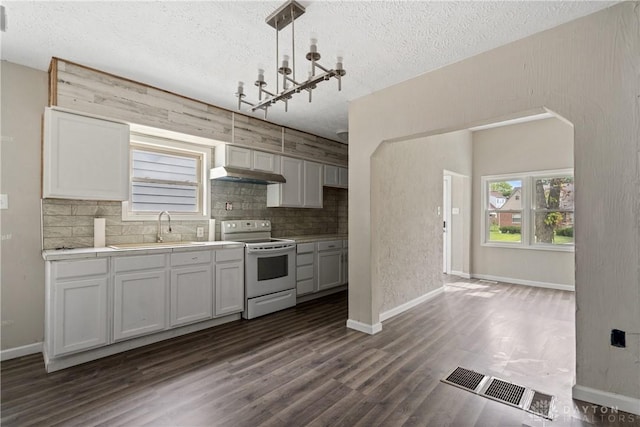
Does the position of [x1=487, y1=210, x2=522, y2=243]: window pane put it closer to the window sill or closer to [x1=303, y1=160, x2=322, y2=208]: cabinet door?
the window sill

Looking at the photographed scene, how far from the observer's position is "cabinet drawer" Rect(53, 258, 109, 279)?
8.13 ft

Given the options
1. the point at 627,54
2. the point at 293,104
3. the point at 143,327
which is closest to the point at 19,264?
the point at 143,327

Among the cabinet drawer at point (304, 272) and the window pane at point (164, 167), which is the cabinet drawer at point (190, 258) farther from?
the cabinet drawer at point (304, 272)

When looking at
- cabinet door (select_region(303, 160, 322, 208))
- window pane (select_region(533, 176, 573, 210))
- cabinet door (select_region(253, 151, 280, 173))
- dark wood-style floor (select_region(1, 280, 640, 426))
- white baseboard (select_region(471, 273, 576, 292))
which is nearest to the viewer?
dark wood-style floor (select_region(1, 280, 640, 426))

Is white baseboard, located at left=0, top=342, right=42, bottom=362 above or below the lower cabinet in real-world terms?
below

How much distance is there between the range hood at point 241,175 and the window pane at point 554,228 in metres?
4.65

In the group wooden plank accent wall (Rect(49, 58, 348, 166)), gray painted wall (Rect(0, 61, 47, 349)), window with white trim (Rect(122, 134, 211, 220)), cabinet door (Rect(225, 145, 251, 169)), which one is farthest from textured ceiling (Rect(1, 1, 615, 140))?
cabinet door (Rect(225, 145, 251, 169))

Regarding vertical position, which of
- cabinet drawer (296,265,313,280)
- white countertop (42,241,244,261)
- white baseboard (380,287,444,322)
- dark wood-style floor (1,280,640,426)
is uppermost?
white countertop (42,241,244,261)

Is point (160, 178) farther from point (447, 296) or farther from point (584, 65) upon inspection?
point (447, 296)

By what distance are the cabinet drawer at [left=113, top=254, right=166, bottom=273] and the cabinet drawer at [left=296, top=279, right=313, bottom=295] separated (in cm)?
192

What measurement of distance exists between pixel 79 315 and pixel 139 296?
0.46 m

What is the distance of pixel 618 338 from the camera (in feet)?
6.51

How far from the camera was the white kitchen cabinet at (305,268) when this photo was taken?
4393 millimetres

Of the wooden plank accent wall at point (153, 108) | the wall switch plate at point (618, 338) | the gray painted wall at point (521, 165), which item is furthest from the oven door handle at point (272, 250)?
the gray painted wall at point (521, 165)
